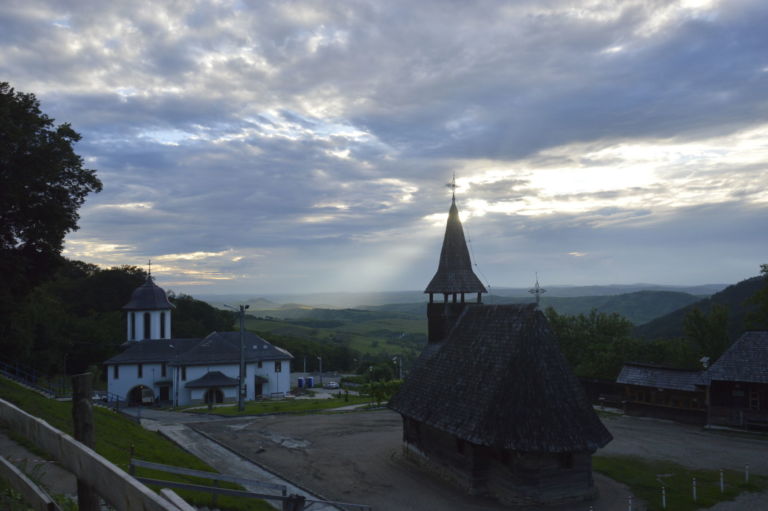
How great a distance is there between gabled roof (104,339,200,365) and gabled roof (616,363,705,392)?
1901 inches

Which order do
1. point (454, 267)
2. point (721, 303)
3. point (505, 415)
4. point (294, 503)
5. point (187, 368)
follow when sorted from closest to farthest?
1. point (294, 503)
2. point (505, 415)
3. point (454, 267)
4. point (187, 368)
5. point (721, 303)

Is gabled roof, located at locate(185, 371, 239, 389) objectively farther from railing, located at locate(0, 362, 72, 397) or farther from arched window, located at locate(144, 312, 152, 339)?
railing, located at locate(0, 362, 72, 397)

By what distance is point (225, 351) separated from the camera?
6325 centimetres

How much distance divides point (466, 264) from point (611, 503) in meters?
14.1

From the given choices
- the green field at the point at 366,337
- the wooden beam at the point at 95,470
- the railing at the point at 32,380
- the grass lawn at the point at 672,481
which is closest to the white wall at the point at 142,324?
the railing at the point at 32,380

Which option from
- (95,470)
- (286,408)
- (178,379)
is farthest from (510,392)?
(178,379)

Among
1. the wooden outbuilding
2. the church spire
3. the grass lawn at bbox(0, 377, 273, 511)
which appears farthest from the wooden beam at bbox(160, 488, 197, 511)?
the wooden outbuilding

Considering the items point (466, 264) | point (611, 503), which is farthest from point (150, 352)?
point (611, 503)

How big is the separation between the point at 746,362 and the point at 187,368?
52.4m

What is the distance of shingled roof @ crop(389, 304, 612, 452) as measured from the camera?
787 inches

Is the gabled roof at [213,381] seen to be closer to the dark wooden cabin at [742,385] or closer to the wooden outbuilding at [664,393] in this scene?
the wooden outbuilding at [664,393]

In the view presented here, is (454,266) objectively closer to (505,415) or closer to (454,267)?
(454,267)

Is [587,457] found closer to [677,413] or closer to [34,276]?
[677,413]

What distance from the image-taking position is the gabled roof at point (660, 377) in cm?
3856
